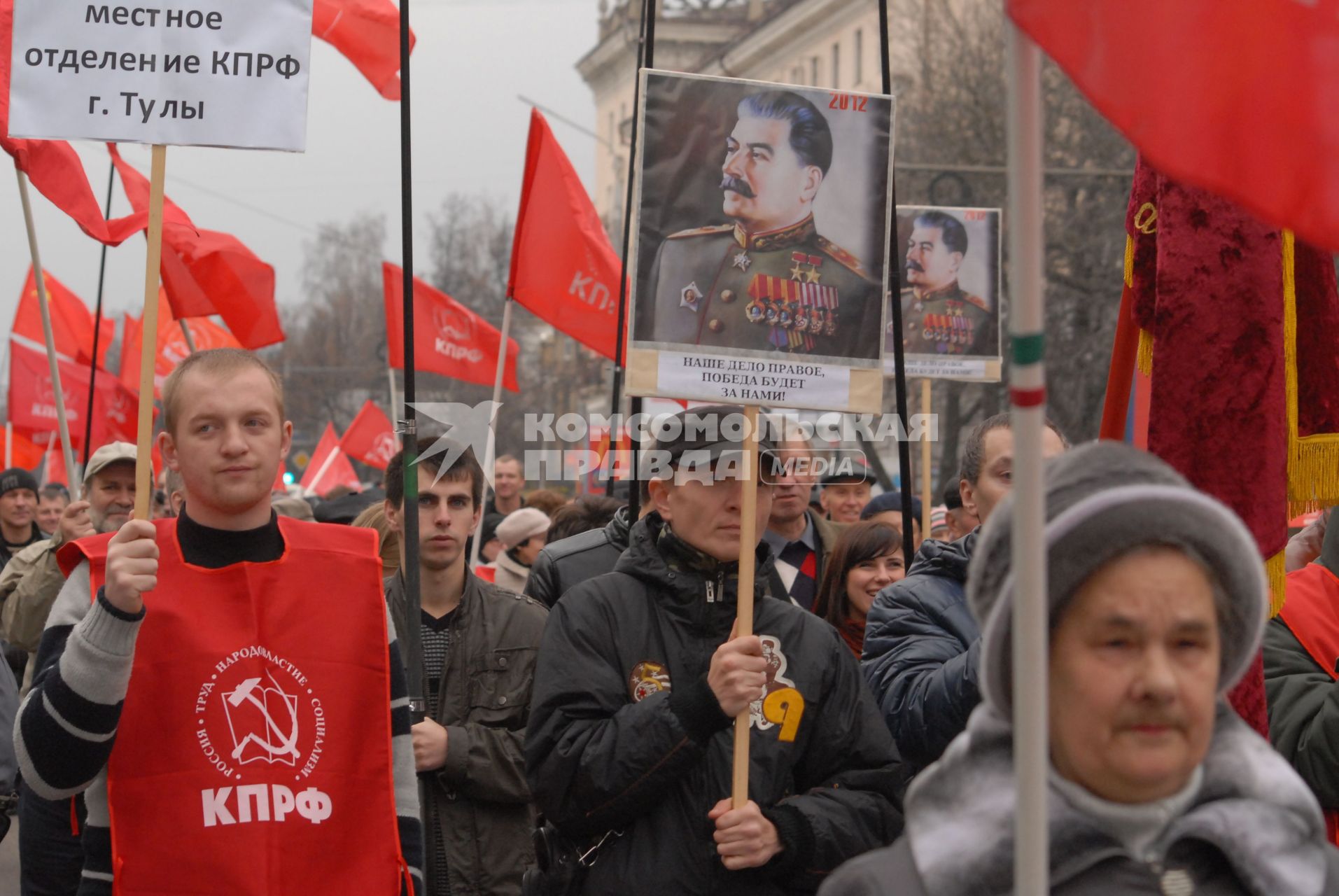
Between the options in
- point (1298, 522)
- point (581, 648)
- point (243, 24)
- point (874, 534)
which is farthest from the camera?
point (1298, 522)

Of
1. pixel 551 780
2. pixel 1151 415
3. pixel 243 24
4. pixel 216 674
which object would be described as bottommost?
pixel 551 780

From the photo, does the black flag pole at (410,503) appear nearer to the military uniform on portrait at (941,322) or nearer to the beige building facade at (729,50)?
the military uniform on portrait at (941,322)

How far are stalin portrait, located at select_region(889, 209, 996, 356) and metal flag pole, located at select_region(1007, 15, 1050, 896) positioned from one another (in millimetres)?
7436

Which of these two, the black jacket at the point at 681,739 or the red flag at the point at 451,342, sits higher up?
the red flag at the point at 451,342

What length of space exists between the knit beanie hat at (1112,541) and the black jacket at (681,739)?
150 centimetres

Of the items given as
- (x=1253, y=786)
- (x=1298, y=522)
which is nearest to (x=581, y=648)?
(x=1253, y=786)

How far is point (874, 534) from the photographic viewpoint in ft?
18.7

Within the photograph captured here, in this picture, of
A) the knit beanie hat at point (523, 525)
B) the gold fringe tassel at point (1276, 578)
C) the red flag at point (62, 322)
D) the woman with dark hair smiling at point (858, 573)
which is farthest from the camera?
the red flag at point (62, 322)

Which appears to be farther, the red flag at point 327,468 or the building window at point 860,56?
the building window at point 860,56

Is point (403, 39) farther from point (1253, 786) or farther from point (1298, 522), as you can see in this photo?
point (1298, 522)

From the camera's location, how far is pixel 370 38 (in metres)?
7.63

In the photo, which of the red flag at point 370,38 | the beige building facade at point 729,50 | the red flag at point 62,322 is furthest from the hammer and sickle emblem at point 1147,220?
the beige building facade at point 729,50

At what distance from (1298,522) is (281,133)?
5.97m

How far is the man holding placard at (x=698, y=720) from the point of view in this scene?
3.51 meters
